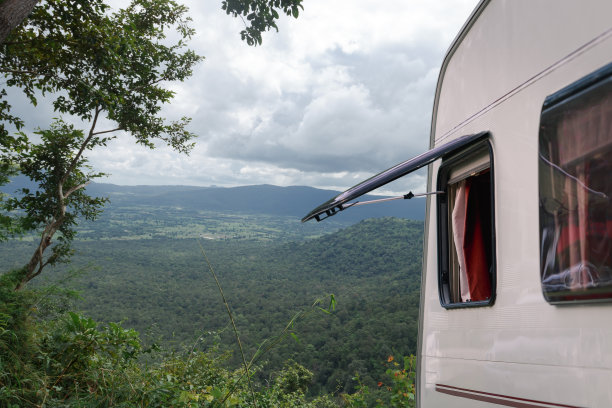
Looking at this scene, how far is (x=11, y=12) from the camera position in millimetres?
3189

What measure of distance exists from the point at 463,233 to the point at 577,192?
1.04 m

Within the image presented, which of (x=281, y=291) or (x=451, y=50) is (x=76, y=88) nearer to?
(x=451, y=50)

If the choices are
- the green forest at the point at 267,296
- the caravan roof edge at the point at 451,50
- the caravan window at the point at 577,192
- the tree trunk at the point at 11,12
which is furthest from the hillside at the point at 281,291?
the tree trunk at the point at 11,12

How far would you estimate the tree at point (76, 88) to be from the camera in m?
4.93

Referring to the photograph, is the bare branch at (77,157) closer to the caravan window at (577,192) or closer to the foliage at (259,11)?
the foliage at (259,11)

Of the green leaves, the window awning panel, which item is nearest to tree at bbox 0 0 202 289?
the green leaves

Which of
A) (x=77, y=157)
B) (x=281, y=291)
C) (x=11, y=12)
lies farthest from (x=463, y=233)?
(x=281, y=291)

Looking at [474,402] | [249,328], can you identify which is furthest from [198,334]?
[249,328]

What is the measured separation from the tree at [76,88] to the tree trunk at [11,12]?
149cm

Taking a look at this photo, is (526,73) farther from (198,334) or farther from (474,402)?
(198,334)

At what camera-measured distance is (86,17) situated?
4789mm

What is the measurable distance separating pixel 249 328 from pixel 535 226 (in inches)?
1027

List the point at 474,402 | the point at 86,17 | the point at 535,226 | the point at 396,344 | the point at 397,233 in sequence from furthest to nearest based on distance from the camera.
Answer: the point at 397,233
the point at 396,344
the point at 86,17
the point at 474,402
the point at 535,226

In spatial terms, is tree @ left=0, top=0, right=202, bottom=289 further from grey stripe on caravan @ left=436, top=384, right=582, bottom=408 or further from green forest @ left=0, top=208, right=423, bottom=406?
grey stripe on caravan @ left=436, top=384, right=582, bottom=408
